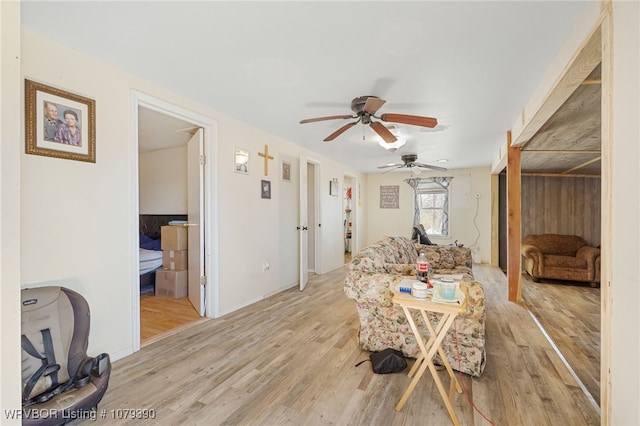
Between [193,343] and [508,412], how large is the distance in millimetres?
2541

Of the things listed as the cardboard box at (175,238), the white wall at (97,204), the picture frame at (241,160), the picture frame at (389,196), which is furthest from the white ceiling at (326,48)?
the picture frame at (389,196)

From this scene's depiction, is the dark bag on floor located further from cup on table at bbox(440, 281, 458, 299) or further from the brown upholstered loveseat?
the brown upholstered loveseat

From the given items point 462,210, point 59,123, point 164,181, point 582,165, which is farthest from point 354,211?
point 59,123

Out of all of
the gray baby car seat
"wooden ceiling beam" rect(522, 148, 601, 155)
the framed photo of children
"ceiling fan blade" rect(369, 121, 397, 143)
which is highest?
"wooden ceiling beam" rect(522, 148, 601, 155)

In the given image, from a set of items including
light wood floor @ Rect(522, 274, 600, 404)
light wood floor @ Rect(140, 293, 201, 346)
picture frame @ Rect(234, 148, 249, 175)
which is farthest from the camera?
picture frame @ Rect(234, 148, 249, 175)

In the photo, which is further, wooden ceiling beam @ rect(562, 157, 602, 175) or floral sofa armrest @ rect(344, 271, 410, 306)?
wooden ceiling beam @ rect(562, 157, 602, 175)

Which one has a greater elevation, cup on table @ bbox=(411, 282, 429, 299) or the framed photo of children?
the framed photo of children

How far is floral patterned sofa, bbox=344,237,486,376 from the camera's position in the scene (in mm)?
2105

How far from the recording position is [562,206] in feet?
19.4

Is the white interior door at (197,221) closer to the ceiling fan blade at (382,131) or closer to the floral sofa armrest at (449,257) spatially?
the ceiling fan blade at (382,131)

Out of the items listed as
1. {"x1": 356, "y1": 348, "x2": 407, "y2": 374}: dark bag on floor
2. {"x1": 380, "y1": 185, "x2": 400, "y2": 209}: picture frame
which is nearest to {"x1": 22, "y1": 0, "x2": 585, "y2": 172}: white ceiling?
{"x1": 356, "y1": 348, "x2": 407, "y2": 374}: dark bag on floor

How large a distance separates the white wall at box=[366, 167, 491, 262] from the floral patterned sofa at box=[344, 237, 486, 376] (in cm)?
494

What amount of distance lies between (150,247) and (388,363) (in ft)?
14.5
